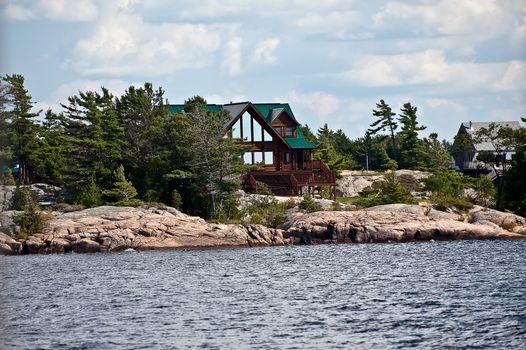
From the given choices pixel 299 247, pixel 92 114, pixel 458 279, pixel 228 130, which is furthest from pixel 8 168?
pixel 458 279

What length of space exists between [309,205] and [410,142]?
41192 millimetres

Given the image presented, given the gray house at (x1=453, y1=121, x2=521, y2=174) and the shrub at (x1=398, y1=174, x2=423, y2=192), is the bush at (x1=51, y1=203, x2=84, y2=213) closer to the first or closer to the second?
the shrub at (x1=398, y1=174, x2=423, y2=192)

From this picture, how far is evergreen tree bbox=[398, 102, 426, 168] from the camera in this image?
351 ft

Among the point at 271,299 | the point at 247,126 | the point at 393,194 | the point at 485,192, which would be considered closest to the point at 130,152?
the point at 247,126

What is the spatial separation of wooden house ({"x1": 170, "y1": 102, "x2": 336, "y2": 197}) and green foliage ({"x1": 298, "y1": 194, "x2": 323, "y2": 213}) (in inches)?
299

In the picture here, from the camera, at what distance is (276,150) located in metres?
85.0

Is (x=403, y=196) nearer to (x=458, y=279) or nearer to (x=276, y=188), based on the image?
(x=276, y=188)

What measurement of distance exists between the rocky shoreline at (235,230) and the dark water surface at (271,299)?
191cm

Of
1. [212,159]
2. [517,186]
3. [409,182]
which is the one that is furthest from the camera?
[409,182]

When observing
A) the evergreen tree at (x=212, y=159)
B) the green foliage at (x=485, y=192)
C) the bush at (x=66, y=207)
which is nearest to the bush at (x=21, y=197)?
the bush at (x=66, y=207)

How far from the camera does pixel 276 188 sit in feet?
267

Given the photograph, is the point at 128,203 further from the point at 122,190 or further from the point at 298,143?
the point at 298,143

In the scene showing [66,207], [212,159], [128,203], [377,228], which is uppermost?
[212,159]

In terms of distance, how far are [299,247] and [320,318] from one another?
28.4m
